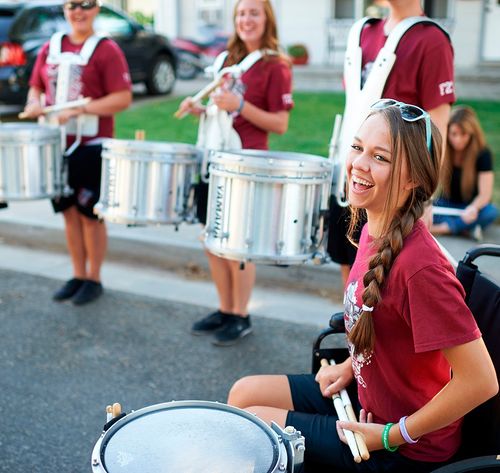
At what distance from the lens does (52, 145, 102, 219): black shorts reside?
14.6 feet

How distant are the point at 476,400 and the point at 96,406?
2216mm

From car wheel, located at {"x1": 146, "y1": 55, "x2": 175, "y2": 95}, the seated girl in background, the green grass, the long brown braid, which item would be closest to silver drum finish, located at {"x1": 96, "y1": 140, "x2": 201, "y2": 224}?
the long brown braid

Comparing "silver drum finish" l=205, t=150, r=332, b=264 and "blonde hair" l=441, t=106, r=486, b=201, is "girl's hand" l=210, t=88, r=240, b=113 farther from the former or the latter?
"blonde hair" l=441, t=106, r=486, b=201

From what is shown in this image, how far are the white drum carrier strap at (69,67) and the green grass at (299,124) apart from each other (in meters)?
3.79

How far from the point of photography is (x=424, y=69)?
117 inches

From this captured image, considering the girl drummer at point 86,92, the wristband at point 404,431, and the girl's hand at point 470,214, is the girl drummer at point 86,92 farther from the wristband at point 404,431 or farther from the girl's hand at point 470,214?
the wristband at point 404,431

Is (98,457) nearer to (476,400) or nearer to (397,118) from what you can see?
(476,400)

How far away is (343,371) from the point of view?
223 cm

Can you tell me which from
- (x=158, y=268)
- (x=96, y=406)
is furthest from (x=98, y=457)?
(x=158, y=268)

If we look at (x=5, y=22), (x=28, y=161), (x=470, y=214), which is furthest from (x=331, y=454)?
(x=5, y=22)

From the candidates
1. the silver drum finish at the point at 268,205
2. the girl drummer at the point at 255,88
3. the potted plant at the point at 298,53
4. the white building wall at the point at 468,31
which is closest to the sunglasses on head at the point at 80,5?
the girl drummer at the point at 255,88

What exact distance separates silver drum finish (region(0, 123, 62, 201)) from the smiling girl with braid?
8.96 feet

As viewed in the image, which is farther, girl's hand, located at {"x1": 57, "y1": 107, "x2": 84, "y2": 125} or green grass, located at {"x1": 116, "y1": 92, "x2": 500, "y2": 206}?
green grass, located at {"x1": 116, "y1": 92, "x2": 500, "y2": 206}

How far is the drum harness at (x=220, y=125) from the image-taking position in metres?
3.80
